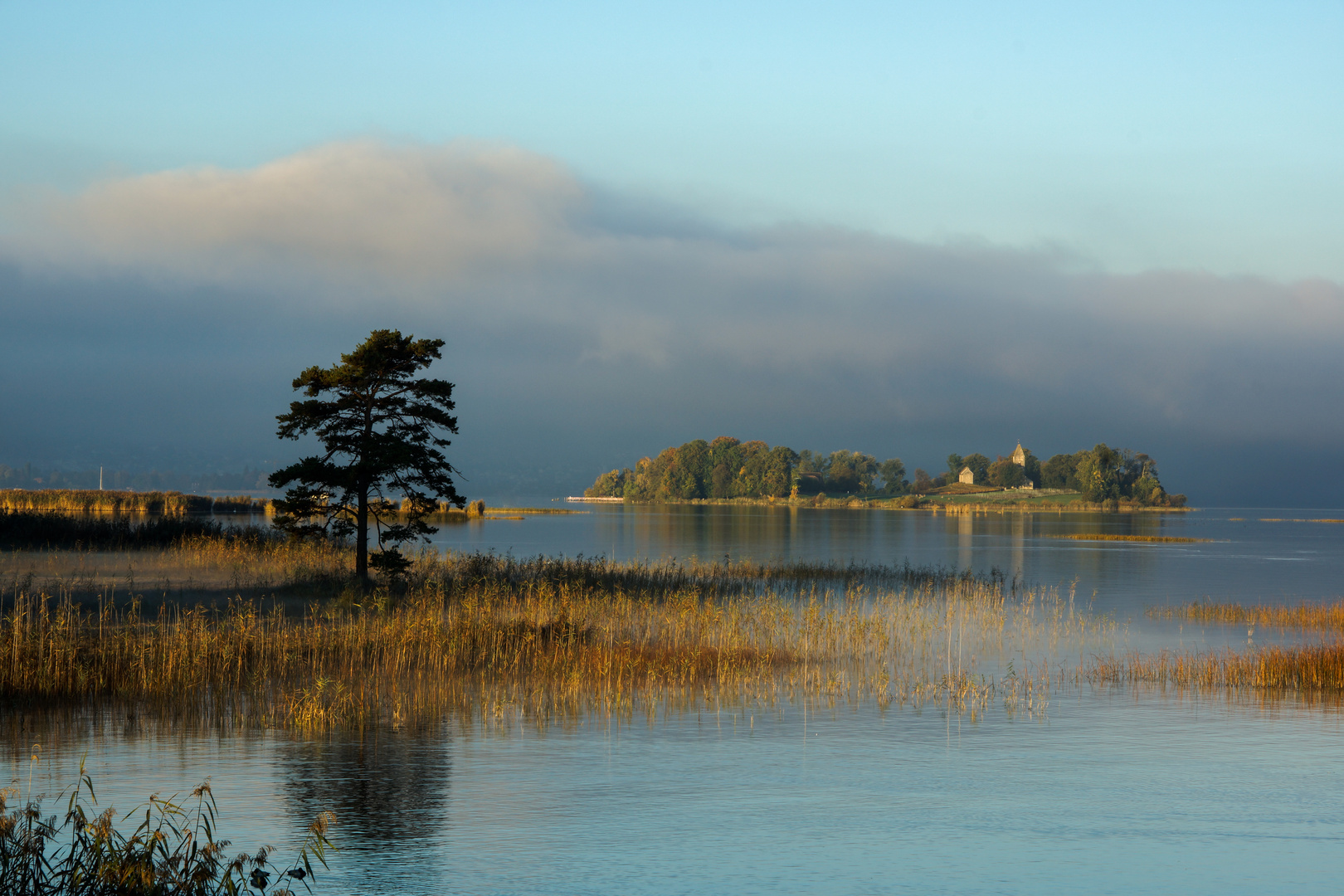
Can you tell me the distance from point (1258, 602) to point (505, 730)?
38.1 metres

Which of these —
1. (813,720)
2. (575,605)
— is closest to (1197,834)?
(813,720)

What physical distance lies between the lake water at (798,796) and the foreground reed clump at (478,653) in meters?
1.66

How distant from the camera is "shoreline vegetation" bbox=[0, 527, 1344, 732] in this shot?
19.1m

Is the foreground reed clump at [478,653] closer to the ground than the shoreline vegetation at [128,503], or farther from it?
closer to the ground

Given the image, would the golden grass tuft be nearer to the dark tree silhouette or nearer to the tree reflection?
the dark tree silhouette

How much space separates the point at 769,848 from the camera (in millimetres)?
12273

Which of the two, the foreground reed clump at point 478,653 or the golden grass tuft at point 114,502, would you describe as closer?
the foreground reed clump at point 478,653

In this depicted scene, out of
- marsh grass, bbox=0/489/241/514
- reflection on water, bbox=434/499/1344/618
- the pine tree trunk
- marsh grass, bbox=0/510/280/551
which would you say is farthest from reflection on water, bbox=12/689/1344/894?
marsh grass, bbox=0/489/241/514

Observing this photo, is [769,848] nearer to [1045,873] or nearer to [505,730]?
[1045,873]

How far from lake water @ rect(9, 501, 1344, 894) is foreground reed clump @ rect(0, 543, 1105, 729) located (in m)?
1.66

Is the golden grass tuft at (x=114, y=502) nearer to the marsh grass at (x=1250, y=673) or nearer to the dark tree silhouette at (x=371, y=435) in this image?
the dark tree silhouette at (x=371, y=435)

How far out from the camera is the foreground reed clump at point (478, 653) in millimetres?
19031

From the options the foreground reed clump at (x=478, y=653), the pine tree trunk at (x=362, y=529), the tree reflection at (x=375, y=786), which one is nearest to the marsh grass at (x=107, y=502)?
the pine tree trunk at (x=362, y=529)

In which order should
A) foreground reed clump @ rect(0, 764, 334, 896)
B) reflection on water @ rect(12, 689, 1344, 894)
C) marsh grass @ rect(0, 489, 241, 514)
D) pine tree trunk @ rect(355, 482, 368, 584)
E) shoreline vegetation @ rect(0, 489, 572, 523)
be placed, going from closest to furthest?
foreground reed clump @ rect(0, 764, 334, 896) → reflection on water @ rect(12, 689, 1344, 894) → pine tree trunk @ rect(355, 482, 368, 584) → shoreline vegetation @ rect(0, 489, 572, 523) → marsh grass @ rect(0, 489, 241, 514)
